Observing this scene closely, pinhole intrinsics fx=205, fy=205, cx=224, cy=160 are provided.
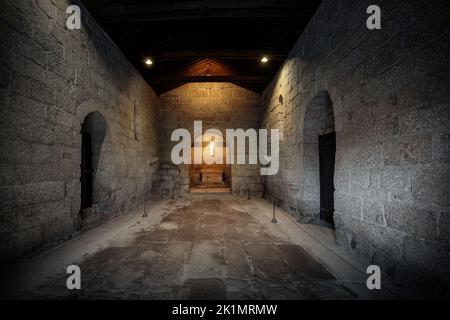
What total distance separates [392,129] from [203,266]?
7.86 feet

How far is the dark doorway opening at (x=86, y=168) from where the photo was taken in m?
3.80

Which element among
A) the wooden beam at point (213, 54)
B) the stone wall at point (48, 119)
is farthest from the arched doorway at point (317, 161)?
the stone wall at point (48, 119)

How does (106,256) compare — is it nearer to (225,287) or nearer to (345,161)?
(225,287)

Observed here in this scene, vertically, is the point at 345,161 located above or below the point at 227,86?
below

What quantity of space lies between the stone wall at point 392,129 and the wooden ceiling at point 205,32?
1.00m

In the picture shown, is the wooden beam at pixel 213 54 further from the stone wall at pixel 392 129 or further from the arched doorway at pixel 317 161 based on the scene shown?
the arched doorway at pixel 317 161

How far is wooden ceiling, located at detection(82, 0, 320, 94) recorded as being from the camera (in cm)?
355

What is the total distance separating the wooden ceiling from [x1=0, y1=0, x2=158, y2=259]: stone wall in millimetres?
572

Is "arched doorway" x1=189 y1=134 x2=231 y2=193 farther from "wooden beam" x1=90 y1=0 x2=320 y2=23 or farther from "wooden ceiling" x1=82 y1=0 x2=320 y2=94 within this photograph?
"wooden beam" x1=90 y1=0 x2=320 y2=23

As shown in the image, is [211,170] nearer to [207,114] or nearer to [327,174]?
[207,114]

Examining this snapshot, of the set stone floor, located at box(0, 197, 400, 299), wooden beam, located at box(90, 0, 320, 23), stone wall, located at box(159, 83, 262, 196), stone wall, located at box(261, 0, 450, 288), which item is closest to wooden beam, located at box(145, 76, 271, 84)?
stone wall, located at box(159, 83, 262, 196)
